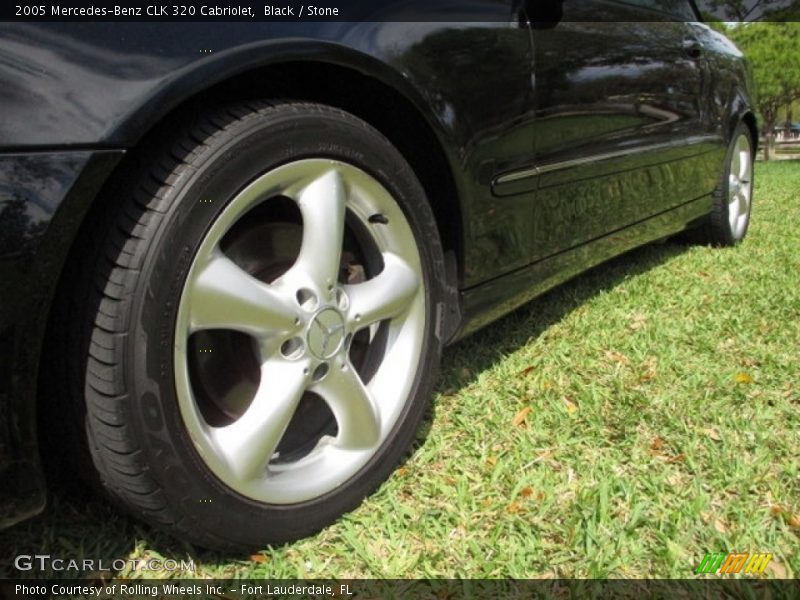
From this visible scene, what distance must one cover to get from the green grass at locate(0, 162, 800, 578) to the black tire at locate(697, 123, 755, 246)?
1.42 metres

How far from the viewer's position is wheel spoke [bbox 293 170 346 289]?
1.54 m

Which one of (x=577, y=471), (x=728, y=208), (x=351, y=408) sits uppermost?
(x=351, y=408)

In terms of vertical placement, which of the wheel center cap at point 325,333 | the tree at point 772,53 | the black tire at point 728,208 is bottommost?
the tree at point 772,53

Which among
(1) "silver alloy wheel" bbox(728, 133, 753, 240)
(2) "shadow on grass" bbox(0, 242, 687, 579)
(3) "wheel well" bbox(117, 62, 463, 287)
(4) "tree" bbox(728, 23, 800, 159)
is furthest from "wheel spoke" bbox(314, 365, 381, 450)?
(4) "tree" bbox(728, 23, 800, 159)

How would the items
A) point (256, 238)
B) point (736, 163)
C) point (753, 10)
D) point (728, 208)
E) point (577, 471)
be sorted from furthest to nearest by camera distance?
point (753, 10), point (736, 163), point (728, 208), point (577, 471), point (256, 238)

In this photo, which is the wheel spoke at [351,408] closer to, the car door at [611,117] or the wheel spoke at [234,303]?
the wheel spoke at [234,303]

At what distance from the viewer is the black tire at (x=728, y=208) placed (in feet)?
13.8

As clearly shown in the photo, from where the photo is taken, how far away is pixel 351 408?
5.33ft

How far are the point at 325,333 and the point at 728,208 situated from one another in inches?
136

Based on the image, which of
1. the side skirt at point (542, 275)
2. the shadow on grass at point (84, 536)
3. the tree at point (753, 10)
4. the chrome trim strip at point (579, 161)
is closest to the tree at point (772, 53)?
the tree at point (753, 10)

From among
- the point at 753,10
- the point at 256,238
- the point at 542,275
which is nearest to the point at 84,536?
the point at 256,238

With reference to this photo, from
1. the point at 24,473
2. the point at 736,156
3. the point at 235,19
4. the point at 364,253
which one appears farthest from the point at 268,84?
the point at 736,156

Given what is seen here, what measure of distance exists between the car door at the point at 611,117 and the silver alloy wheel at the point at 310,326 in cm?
69

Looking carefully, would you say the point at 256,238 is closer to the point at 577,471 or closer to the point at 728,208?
the point at 577,471
